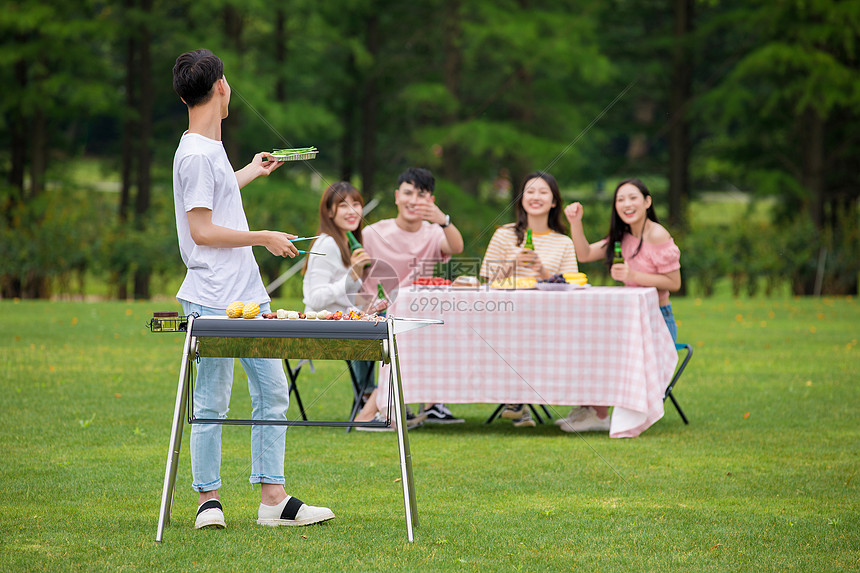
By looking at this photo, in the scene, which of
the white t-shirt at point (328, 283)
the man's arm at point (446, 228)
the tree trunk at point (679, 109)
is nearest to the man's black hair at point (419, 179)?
the man's arm at point (446, 228)

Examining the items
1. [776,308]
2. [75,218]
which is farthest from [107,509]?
[75,218]

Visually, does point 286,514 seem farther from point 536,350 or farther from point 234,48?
point 234,48

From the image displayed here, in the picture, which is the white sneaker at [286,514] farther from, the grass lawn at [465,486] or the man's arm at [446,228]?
the man's arm at [446,228]

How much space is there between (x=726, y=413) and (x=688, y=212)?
465 inches

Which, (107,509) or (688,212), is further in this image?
(688,212)

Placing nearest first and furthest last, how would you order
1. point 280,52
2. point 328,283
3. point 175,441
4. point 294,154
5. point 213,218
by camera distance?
point 175,441 → point 213,218 → point 294,154 → point 328,283 → point 280,52

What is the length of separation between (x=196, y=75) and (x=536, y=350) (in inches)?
105

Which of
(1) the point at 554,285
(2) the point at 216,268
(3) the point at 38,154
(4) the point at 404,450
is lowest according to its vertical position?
(4) the point at 404,450

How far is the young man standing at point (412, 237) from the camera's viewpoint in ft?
20.0

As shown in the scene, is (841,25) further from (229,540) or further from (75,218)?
(229,540)

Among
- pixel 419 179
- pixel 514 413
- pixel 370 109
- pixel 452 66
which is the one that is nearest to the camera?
pixel 419 179

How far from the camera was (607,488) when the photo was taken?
4477 millimetres

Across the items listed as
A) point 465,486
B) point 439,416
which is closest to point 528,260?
point 439,416

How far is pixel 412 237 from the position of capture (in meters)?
6.24
